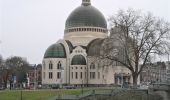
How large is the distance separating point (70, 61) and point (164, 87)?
242 ft

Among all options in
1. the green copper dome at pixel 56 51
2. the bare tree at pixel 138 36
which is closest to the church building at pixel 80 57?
the green copper dome at pixel 56 51

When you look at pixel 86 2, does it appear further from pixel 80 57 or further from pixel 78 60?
pixel 78 60

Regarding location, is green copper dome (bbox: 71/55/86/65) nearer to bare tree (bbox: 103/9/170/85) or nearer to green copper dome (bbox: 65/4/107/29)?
green copper dome (bbox: 65/4/107/29)

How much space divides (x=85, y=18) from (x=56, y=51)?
14.0m

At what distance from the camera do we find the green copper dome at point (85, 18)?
127250 mm

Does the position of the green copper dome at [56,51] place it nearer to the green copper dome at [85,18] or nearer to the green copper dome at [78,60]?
the green copper dome at [78,60]

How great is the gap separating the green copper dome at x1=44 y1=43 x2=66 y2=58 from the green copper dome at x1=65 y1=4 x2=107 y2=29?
8.90 metres

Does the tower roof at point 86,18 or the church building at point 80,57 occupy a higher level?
the tower roof at point 86,18

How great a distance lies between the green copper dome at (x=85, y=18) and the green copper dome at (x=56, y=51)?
29.2 feet

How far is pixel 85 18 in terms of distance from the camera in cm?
12744

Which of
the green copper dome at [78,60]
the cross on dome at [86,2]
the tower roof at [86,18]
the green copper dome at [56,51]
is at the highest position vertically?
the cross on dome at [86,2]

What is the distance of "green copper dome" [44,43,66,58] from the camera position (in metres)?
123

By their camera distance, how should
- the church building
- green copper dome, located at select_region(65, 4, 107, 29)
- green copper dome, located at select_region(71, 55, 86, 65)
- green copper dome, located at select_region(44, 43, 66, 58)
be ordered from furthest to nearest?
green copper dome, located at select_region(65, 4, 107, 29)
green copper dome, located at select_region(44, 43, 66, 58)
green copper dome, located at select_region(71, 55, 86, 65)
the church building

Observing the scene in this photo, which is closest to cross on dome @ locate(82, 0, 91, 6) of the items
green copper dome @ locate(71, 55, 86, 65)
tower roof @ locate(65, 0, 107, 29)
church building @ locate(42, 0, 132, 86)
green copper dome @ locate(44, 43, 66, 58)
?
church building @ locate(42, 0, 132, 86)
